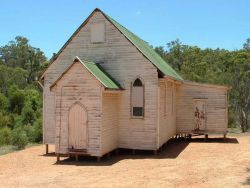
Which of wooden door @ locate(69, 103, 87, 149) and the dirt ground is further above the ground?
wooden door @ locate(69, 103, 87, 149)

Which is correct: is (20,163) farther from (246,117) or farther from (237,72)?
(237,72)

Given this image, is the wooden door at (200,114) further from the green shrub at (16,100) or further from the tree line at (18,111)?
the green shrub at (16,100)

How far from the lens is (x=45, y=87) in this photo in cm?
2203

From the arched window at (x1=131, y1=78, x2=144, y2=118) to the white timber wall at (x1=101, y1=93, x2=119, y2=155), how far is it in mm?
892

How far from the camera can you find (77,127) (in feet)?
60.3

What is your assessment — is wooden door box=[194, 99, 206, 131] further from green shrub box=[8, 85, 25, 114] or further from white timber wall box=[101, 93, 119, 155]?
green shrub box=[8, 85, 25, 114]

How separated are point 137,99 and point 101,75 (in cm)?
245

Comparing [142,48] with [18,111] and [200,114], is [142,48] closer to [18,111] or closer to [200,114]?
[200,114]

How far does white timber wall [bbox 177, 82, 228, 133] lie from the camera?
26.0 metres

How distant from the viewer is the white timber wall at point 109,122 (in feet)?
60.5

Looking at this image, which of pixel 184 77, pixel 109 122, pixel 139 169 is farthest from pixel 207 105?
pixel 184 77

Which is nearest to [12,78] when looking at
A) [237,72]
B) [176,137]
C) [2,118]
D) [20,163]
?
[2,118]

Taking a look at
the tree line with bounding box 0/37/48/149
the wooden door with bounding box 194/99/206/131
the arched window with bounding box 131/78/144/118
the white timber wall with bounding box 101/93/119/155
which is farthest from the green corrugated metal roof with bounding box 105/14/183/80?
the tree line with bounding box 0/37/48/149

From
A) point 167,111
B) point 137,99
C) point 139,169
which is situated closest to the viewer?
point 139,169
